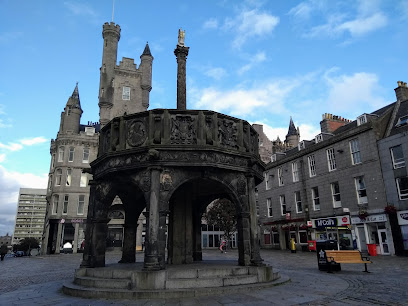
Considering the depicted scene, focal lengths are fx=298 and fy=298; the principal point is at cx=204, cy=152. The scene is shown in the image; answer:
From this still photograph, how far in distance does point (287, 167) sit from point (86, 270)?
102 ft

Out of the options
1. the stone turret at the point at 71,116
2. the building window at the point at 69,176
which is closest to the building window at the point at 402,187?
the building window at the point at 69,176

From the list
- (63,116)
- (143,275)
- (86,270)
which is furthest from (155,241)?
(63,116)

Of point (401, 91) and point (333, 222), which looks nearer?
point (401, 91)

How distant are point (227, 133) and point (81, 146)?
40.8 metres

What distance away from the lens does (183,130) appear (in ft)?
34.8

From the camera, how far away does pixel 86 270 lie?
10.7m

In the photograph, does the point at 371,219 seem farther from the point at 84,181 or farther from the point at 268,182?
the point at 84,181

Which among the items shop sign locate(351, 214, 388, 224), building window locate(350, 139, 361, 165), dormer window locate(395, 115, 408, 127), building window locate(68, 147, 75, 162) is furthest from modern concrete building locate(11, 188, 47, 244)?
dormer window locate(395, 115, 408, 127)

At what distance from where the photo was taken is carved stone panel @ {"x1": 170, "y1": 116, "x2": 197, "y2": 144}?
34.3 ft

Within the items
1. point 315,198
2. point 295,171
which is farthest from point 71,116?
point 315,198

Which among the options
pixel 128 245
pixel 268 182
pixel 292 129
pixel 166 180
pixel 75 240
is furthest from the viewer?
pixel 292 129

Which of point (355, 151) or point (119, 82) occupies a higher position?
point (119, 82)

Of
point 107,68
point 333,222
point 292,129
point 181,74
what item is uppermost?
point 107,68

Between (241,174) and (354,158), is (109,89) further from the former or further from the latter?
(241,174)
